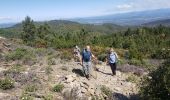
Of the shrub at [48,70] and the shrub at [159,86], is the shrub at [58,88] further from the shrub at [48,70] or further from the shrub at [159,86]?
the shrub at [159,86]

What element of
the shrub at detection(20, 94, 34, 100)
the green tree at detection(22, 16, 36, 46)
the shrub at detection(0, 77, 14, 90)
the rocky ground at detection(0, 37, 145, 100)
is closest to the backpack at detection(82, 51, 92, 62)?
the rocky ground at detection(0, 37, 145, 100)

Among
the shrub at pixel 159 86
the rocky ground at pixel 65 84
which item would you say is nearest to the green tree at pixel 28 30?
the rocky ground at pixel 65 84

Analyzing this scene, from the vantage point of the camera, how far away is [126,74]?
2008 centimetres

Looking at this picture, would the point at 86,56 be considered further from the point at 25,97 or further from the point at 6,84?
the point at 25,97

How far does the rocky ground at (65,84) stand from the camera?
44.9 ft

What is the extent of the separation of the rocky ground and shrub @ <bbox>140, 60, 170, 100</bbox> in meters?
1.72

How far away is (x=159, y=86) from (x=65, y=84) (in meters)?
4.15

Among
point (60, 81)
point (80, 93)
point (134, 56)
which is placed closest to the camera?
point (80, 93)

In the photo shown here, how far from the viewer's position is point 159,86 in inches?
520

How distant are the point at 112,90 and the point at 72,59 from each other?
8.13 meters

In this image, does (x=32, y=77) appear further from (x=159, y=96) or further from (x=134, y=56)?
(x=134, y=56)

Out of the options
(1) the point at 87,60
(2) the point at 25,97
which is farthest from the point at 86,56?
(2) the point at 25,97

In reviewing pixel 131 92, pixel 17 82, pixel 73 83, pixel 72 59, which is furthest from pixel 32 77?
pixel 72 59

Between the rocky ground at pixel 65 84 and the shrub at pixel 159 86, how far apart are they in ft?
5.65
